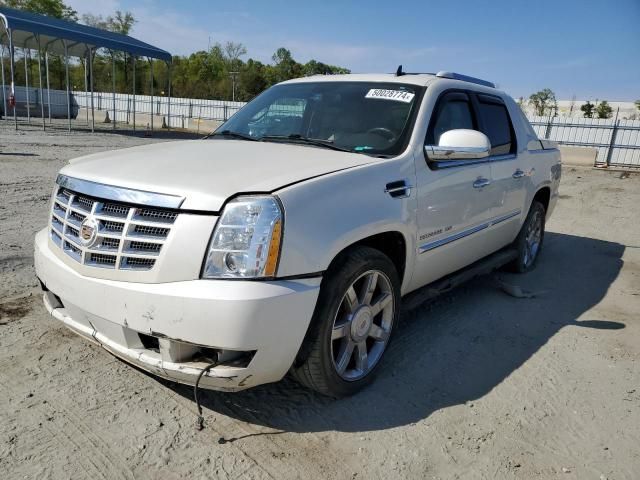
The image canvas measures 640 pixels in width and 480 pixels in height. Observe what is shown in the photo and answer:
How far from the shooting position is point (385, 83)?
3703 mm

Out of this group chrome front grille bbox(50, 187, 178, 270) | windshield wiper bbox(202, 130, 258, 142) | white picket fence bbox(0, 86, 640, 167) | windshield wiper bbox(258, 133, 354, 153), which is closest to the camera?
chrome front grille bbox(50, 187, 178, 270)

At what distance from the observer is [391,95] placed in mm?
3566

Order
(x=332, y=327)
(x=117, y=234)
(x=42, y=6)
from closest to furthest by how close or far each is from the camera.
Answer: (x=117, y=234)
(x=332, y=327)
(x=42, y=6)

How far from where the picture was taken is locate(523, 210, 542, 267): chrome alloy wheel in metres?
5.50

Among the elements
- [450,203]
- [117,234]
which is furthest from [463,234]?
[117,234]

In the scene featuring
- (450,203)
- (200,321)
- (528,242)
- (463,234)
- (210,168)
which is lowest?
(528,242)

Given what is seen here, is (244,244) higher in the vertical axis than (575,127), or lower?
lower

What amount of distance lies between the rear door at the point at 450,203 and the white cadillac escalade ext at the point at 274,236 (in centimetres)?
2

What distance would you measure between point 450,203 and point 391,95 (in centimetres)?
85

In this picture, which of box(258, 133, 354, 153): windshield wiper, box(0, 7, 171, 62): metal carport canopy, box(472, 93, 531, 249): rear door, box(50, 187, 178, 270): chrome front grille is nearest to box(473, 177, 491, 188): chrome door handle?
box(472, 93, 531, 249): rear door

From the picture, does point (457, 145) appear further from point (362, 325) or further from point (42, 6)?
point (42, 6)

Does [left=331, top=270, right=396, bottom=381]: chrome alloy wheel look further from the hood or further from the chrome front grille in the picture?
the chrome front grille

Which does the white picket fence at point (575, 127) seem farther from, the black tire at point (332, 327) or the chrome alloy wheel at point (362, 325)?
the black tire at point (332, 327)

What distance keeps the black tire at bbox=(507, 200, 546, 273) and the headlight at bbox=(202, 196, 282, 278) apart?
3.62 meters
